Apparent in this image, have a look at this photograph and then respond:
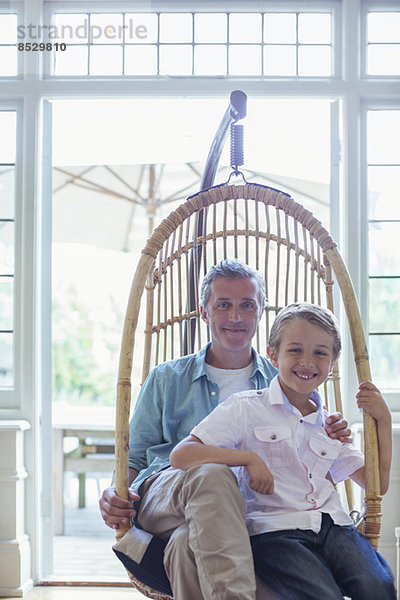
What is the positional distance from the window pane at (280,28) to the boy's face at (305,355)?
1718 mm

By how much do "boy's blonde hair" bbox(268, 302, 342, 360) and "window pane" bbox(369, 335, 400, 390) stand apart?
1.22 meters

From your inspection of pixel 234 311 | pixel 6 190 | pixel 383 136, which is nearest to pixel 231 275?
pixel 234 311

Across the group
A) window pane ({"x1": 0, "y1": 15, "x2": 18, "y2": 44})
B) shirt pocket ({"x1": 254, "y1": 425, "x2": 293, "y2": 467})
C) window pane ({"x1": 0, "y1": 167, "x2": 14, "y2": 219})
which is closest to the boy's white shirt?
shirt pocket ({"x1": 254, "y1": 425, "x2": 293, "y2": 467})

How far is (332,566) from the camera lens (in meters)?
1.59

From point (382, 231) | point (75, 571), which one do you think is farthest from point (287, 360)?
point (75, 571)

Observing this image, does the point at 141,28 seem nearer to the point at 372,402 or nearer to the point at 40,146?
the point at 40,146

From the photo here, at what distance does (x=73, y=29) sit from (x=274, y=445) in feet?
7.07

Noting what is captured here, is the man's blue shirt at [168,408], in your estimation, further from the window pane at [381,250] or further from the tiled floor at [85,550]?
the tiled floor at [85,550]

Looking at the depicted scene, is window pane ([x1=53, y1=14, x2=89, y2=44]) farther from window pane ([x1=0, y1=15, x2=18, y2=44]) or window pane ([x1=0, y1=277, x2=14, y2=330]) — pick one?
window pane ([x1=0, y1=277, x2=14, y2=330])

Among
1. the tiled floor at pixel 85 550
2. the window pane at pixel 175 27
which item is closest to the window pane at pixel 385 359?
the tiled floor at pixel 85 550

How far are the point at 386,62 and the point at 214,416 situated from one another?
1.99 metres

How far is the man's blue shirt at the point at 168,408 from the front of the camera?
1.99m

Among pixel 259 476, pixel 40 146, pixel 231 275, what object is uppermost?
pixel 40 146

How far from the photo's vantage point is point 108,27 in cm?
302
